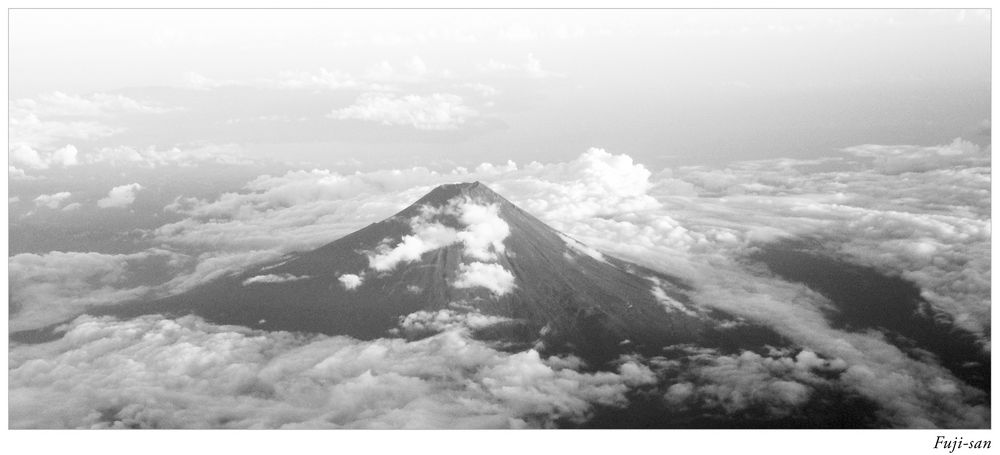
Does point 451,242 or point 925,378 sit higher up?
point 451,242

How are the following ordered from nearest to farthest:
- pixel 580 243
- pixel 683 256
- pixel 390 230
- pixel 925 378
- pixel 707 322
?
pixel 925 378 → pixel 707 322 → pixel 390 230 → pixel 580 243 → pixel 683 256

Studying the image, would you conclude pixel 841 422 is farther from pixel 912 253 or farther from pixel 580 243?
pixel 912 253

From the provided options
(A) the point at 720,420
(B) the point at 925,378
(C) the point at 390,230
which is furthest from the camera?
(C) the point at 390,230

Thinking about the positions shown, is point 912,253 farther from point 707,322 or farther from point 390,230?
point 390,230

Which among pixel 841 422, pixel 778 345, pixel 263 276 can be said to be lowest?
pixel 841 422

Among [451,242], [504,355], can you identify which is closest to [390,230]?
[451,242]

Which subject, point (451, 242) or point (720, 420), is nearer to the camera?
point (720, 420)
